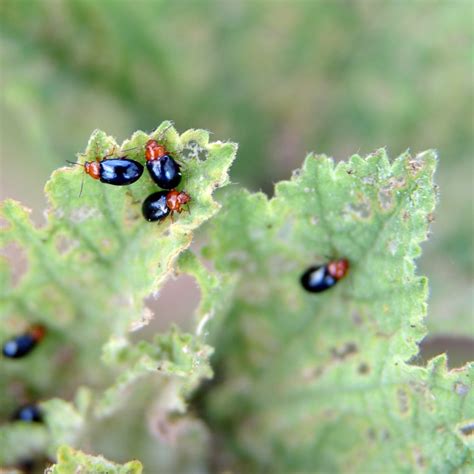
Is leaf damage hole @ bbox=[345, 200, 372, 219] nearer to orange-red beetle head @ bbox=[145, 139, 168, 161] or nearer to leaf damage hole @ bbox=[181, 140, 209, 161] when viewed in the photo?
leaf damage hole @ bbox=[181, 140, 209, 161]

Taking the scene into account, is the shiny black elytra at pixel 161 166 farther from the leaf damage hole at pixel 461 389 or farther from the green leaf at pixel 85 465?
the leaf damage hole at pixel 461 389

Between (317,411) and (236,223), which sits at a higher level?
(236,223)

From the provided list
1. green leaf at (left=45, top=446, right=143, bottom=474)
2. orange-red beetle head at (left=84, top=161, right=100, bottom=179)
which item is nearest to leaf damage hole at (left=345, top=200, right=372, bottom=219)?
orange-red beetle head at (left=84, top=161, right=100, bottom=179)

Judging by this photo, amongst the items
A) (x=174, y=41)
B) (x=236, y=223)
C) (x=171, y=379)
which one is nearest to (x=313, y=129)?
(x=174, y=41)

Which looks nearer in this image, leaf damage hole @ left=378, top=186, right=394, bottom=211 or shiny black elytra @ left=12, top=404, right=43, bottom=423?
leaf damage hole @ left=378, top=186, right=394, bottom=211

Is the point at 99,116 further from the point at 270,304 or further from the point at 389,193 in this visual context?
the point at 389,193
